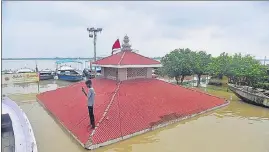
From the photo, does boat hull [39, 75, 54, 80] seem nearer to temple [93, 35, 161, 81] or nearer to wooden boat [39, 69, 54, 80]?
wooden boat [39, 69, 54, 80]

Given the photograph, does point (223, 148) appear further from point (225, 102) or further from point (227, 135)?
point (225, 102)

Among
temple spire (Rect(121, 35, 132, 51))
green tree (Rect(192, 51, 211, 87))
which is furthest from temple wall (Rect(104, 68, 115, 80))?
green tree (Rect(192, 51, 211, 87))

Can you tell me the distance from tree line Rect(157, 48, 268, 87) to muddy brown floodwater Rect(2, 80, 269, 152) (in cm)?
517

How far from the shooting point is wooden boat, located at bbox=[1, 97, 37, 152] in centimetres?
593

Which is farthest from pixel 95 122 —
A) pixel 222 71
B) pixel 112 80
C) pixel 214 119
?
pixel 222 71

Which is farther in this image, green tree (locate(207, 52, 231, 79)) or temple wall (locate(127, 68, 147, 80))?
green tree (locate(207, 52, 231, 79))

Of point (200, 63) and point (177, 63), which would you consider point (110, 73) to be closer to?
point (177, 63)

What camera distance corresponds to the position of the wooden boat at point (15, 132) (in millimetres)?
5933

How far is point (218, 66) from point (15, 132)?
15.0 metres

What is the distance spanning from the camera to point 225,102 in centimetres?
1219

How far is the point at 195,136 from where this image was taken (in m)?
7.77

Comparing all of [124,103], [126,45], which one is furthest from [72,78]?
[124,103]

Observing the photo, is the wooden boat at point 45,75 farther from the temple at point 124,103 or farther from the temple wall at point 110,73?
the temple wall at point 110,73

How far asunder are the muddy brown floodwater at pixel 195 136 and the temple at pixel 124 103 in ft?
1.02
